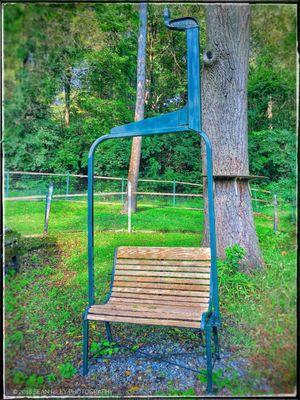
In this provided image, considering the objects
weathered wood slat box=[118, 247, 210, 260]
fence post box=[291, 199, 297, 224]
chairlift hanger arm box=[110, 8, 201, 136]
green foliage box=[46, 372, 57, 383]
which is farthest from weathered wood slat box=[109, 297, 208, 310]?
chairlift hanger arm box=[110, 8, 201, 136]

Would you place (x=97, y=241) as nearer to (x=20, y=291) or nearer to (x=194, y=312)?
(x=20, y=291)

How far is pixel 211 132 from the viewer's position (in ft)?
11.9

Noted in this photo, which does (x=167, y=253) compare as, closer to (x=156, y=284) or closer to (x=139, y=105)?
(x=156, y=284)

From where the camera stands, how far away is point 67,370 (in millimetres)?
2500

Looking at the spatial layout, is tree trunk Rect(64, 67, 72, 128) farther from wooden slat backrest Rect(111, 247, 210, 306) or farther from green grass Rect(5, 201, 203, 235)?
wooden slat backrest Rect(111, 247, 210, 306)

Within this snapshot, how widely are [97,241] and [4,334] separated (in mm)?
1790

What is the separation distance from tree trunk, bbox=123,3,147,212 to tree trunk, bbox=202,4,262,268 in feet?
2.23

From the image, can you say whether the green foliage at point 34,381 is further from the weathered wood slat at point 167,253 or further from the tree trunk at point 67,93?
the tree trunk at point 67,93

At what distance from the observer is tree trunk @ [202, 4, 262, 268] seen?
3.51m

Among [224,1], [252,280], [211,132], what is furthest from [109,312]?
[224,1]

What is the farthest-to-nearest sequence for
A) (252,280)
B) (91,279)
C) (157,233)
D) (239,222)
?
1. (157,233)
2. (239,222)
3. (252,280)
4. (91,279)

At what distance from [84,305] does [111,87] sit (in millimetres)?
2236

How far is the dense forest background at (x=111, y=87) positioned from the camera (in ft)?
7.97

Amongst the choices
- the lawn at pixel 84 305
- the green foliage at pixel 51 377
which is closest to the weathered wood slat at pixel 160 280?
the lawn at pixel 84 305
